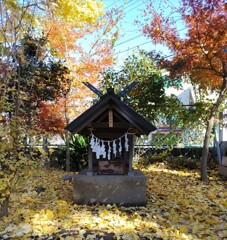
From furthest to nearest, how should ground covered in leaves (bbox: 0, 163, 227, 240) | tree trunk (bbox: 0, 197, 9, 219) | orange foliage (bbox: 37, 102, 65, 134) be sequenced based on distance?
orange foliage (bbox: 37, 102, 65, 134)
tree trunk (bbox: 0, 197, 9, 219)
ground covered in leaves (bbox: 0, 163, 227, 240)

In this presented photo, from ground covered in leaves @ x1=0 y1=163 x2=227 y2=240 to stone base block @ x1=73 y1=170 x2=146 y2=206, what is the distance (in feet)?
0.75

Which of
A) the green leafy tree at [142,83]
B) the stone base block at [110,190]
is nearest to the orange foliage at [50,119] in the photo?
the green leafy tree at [142,83]

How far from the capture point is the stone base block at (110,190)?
5.75m

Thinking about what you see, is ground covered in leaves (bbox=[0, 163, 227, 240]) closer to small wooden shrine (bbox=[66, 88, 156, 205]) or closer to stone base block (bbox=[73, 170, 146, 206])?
stone base block (bbox=[73, 170, 146, 206])

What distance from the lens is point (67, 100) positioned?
10.7m

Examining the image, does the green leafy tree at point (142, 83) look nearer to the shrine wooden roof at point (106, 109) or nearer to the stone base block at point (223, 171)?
the stone base block at point (223, 171)

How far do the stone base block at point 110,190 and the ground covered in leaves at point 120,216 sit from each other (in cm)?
23

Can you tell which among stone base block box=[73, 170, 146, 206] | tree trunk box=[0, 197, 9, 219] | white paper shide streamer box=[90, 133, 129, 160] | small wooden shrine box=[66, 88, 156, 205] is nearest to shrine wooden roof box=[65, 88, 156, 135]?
small wooden shrine box=[66, 88, 156, 205]

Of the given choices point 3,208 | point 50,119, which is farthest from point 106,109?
point 50,119

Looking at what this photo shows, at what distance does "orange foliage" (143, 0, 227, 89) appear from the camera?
734 centimetres

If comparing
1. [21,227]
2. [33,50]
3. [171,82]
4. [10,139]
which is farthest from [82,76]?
[21,227]

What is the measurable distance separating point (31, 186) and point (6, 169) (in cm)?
315

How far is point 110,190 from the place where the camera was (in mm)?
5766

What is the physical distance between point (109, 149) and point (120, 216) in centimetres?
168
